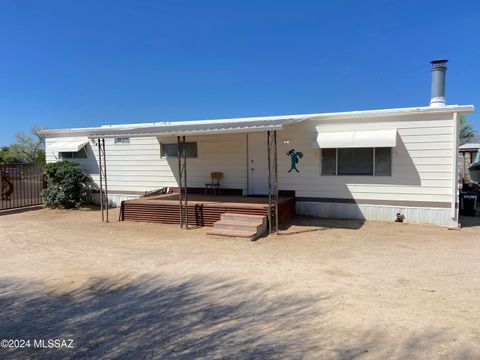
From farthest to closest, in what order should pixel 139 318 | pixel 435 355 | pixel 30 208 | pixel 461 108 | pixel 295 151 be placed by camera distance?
pixel 30 208 → pixel 295 151 → pixel 461 108 → pixel 139 318 → pixel 435 355

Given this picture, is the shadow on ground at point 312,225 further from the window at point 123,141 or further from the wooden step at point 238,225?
the window at point 123,141

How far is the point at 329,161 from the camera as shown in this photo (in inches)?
380

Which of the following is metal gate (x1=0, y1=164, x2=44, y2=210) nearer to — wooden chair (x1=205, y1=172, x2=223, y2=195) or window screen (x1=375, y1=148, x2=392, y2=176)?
A: wooden chair (x1=205, y1=172, x2=223, y2=195)

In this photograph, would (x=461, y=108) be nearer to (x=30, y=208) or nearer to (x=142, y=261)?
(x=142, y=261)

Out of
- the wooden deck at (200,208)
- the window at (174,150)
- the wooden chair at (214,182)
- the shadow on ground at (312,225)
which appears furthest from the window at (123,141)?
the shadow on ground at (312,225)

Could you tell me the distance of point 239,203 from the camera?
29.7ft

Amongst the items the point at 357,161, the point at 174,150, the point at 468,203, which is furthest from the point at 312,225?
the point at 174,150

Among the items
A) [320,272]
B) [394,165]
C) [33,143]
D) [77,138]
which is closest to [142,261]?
[320,272]

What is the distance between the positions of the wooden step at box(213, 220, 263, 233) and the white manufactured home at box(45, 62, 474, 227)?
0.92 meters

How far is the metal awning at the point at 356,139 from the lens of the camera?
28.3ft

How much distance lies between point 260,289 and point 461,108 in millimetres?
6596

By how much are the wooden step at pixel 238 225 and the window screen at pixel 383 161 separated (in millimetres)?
3577

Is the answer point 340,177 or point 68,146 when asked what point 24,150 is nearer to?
point 68,146

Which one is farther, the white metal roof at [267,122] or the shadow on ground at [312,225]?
the shadow on ground at [312,225]
